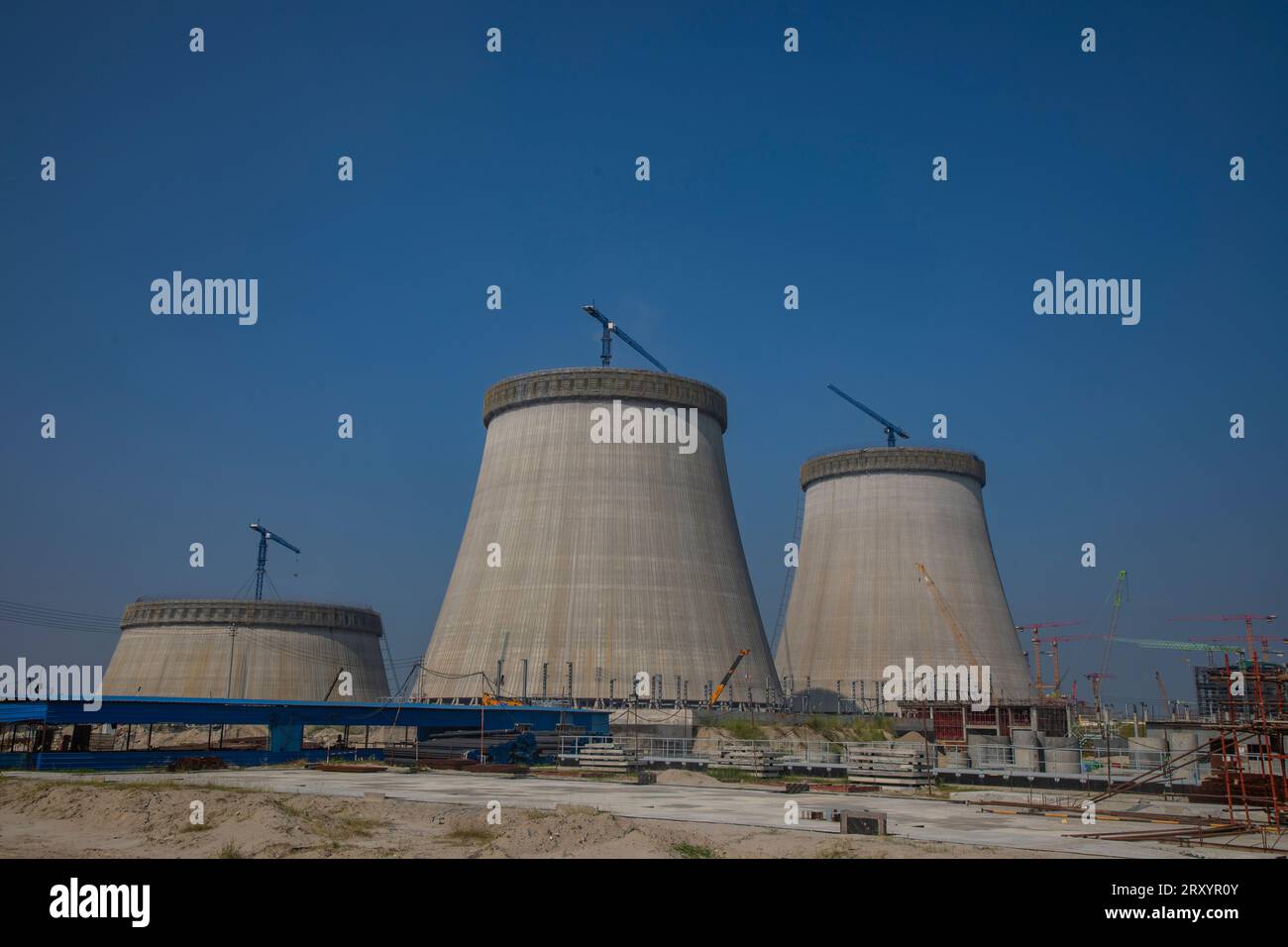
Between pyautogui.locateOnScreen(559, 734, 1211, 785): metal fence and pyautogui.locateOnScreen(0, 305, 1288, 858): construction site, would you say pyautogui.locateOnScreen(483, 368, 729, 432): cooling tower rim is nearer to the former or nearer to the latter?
pyautogui.locateOnScreen(0, 305, 1288, 858): construction site

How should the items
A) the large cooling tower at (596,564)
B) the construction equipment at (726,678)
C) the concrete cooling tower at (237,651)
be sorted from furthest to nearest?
the concrete cooling tower at (237,651)
the construction equipment at (726,678)
the large cooling tower at (596,564)

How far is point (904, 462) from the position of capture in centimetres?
6031

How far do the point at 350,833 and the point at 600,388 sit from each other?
31.8 m

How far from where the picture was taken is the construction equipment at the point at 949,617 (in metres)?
55.4

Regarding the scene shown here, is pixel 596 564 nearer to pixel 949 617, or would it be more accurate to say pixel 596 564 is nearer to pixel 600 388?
pixel 600 388

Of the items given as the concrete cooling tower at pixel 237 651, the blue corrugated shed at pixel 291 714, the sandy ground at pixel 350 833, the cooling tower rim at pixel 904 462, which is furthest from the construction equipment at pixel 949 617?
the sandy ground at pixel 350 833

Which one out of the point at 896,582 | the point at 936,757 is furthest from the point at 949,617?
the point at 936,757

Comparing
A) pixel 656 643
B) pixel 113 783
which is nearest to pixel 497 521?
pixel 656 643

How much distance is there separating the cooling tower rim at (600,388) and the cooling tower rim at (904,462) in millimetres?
14619

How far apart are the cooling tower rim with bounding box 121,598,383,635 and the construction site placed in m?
0.17

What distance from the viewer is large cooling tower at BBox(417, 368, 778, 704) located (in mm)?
44375

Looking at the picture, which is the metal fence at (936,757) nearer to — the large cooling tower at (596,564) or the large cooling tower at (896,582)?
the large cooling tower at (596,564)
